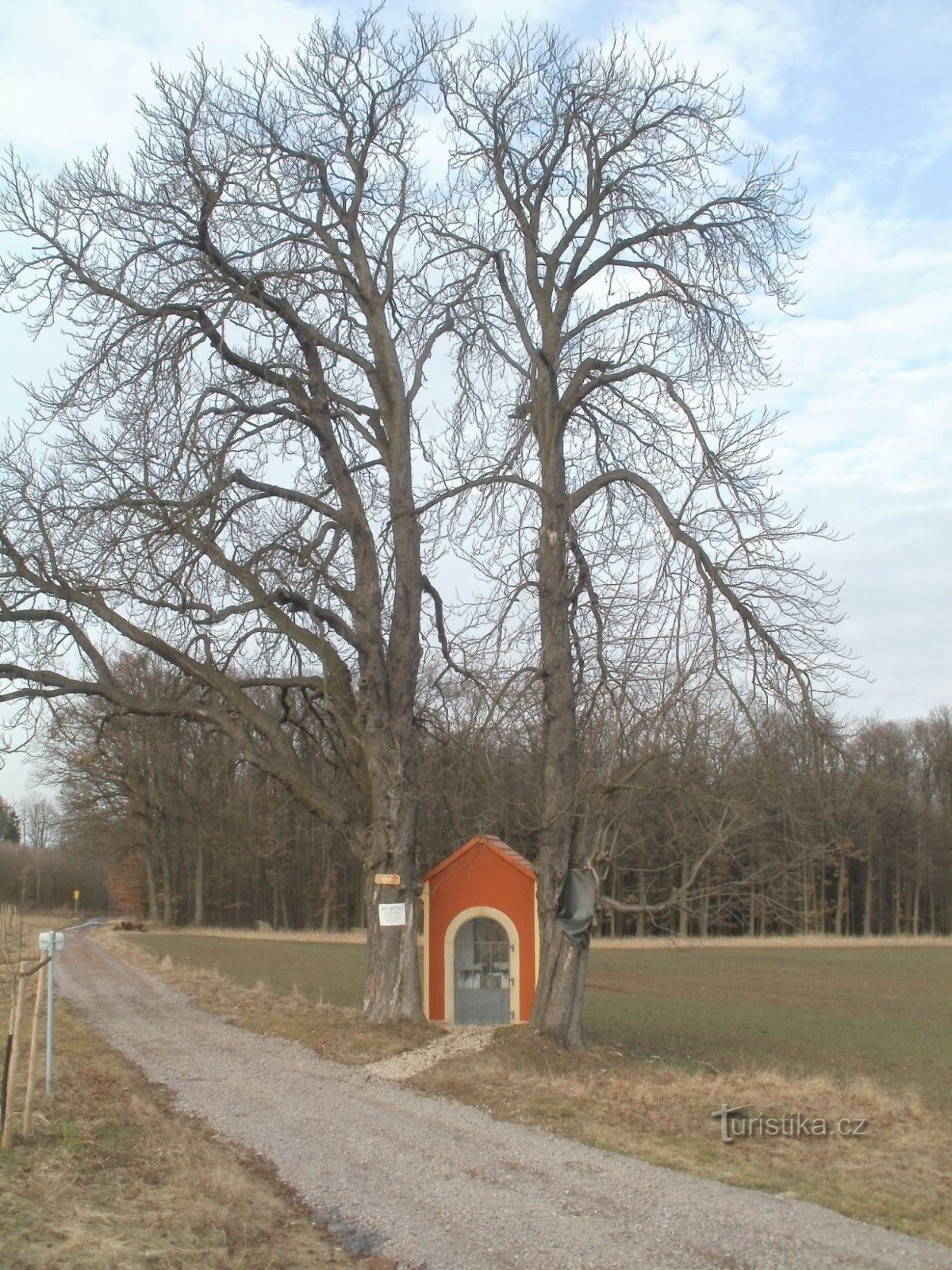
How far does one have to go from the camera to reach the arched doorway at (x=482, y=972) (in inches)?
634

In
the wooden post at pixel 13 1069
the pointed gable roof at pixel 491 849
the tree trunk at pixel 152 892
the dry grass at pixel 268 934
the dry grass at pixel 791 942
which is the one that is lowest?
the dry grass at pixel 791 942

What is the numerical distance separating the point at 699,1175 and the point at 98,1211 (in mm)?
3852

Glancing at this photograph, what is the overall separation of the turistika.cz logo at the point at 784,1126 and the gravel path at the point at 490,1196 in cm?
149

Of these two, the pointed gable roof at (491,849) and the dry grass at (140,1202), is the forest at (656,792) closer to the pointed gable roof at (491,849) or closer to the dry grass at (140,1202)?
the pointed gable roof at (491,849)

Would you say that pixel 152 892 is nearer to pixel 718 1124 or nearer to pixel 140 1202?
pixel 718 1124

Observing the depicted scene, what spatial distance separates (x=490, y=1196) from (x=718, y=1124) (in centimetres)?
297

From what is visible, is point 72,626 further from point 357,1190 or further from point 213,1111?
point 357,1190

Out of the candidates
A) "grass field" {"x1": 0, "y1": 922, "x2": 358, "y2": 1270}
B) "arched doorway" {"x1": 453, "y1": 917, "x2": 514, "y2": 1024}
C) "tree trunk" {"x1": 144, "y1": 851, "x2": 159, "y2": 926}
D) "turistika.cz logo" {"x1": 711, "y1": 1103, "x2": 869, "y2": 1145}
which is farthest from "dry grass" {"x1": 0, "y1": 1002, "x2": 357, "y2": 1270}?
"tree trunk" {"x1": 144, "y1": 851, "x2": 159, "y2": 926}

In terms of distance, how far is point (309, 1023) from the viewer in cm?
1480

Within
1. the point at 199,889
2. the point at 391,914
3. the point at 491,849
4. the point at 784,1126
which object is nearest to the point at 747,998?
the point at 491,849

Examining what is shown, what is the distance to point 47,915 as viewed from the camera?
198 ft

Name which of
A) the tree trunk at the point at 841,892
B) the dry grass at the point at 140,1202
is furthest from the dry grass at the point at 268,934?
the dry grass at the point at 140,1202

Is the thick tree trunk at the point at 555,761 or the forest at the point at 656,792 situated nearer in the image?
the forest at the point at 656,792

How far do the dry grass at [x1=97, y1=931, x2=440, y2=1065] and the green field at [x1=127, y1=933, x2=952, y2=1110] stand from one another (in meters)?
1.56
